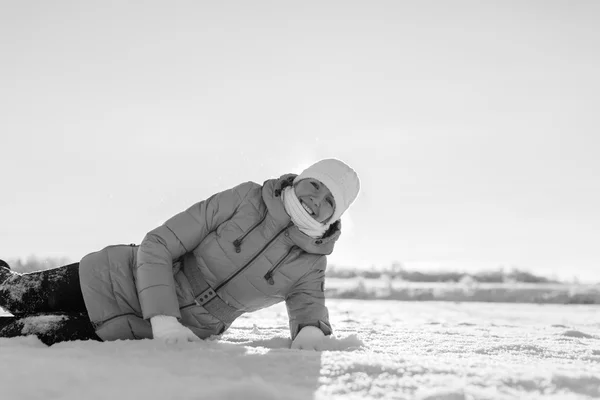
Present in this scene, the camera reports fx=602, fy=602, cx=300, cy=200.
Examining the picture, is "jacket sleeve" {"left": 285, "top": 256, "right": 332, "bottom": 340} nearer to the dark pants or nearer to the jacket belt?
the jacket belt

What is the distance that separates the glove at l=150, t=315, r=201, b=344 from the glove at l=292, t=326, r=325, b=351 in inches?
20.7

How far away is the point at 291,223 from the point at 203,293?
577 mm

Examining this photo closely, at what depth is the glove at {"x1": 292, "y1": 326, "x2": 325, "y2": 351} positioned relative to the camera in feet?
9.53

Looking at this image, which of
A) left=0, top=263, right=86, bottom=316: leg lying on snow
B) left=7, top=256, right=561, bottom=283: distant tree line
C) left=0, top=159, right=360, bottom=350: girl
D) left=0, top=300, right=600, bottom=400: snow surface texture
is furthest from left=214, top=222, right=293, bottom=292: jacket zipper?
left=7, top=256, right=561, bottom=283: distant tree line

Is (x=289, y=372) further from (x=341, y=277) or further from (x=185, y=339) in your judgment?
(x=341, y=277)

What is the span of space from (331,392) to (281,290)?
1.55 metres

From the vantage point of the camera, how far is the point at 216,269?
308cm

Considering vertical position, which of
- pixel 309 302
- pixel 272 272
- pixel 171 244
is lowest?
pixel 309 302

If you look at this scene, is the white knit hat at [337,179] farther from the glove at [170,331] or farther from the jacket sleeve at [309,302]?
the glove at [170,331]

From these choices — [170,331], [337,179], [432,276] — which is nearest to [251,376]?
[170,331]

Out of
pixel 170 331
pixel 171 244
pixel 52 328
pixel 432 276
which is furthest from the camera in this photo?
pixel 432 276

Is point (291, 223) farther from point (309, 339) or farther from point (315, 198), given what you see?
point (309, 339)

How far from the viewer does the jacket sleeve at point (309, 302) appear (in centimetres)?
319

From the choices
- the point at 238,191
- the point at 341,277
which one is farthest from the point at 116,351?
the point at 341,277
